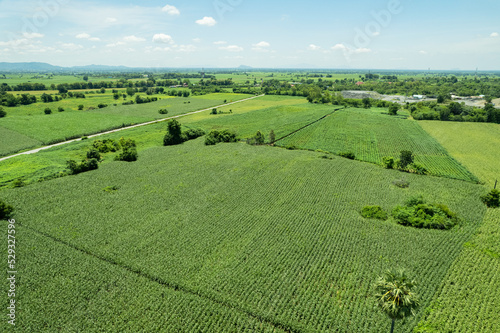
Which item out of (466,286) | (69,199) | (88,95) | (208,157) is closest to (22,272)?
(69,199)

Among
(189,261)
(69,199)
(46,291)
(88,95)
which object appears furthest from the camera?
(88,95)

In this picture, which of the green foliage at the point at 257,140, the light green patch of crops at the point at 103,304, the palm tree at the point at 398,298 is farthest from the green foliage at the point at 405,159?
the light green patch of crops at the point at 103,304

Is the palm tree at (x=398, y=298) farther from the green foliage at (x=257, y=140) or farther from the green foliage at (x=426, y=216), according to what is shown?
the green foliage at (x=257, y=140)

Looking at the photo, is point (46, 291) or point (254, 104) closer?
point (46, 291)

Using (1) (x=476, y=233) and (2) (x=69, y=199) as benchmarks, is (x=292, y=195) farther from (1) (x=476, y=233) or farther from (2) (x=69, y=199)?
(2) (x=69, y=199)

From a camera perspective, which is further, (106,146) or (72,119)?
(72,119)

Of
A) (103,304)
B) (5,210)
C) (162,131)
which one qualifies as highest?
(162,131)

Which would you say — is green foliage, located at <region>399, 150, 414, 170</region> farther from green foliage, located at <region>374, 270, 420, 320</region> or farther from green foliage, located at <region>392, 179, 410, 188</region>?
green foliage, located at <region>374, 270, 420, 320</region>

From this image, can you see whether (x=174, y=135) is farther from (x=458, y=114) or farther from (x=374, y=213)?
→ (x=458, y=114)

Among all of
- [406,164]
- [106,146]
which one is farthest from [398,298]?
[106,146]
